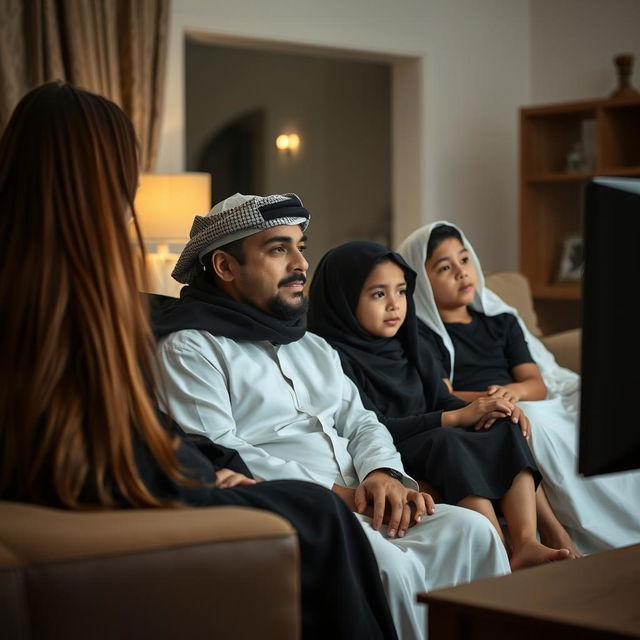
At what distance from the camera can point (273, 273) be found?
2.46 meters

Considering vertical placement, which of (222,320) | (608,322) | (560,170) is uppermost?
(560,170)

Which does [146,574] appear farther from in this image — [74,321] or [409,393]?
[409,393]

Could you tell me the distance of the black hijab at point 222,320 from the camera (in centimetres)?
235

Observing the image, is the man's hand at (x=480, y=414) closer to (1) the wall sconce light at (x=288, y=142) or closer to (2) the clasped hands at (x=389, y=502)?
(2) the clasped hands at (x=389, y=502)

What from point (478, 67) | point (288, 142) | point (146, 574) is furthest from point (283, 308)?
point (288, 142)

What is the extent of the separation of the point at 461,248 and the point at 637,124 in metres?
2.89

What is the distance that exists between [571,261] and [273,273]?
3943 mm

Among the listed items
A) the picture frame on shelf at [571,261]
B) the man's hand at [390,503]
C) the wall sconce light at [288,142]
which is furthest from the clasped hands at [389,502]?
the wall sconce light at [288,142]

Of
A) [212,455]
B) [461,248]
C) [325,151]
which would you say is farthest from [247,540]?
[325,151]

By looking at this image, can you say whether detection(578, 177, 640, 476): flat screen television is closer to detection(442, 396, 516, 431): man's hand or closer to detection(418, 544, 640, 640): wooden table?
detection(418, 544, 640, 640): wooden table

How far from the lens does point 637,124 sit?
5.88m

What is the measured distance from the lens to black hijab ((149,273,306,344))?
7.70 feet

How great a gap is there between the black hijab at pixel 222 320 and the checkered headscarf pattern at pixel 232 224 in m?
0.11

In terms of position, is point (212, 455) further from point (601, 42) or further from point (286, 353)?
point (601, 42)
